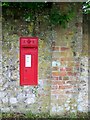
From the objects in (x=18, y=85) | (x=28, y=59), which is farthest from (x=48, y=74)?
(x=18, y=85)

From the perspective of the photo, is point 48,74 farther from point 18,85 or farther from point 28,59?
point 18,85

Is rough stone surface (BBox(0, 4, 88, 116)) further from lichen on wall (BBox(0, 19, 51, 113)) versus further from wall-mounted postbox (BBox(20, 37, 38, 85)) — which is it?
wall-mounted postbox (BBox(20, 37, 38, 85))

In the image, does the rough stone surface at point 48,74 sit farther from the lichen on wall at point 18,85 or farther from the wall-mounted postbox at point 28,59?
the wall-mounted postbox at point 28,59

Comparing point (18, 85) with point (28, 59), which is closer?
point (28, 59)

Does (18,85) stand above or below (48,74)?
below

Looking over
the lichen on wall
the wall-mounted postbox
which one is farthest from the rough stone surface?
the wall-mounted postbox

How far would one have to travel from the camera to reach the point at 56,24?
24.6 ft

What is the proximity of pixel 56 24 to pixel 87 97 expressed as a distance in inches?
62.4

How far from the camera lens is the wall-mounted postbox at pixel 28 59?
7526mm

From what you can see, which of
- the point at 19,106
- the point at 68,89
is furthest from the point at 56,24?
the point at 19,106

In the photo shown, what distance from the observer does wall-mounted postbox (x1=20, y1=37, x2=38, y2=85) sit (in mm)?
7526

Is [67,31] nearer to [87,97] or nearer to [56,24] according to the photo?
[56,24]

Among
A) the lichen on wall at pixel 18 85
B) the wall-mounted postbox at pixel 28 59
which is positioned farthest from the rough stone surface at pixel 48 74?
the wall-mounted postbox at pixel 28 59

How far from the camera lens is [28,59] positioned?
7.54 metres
